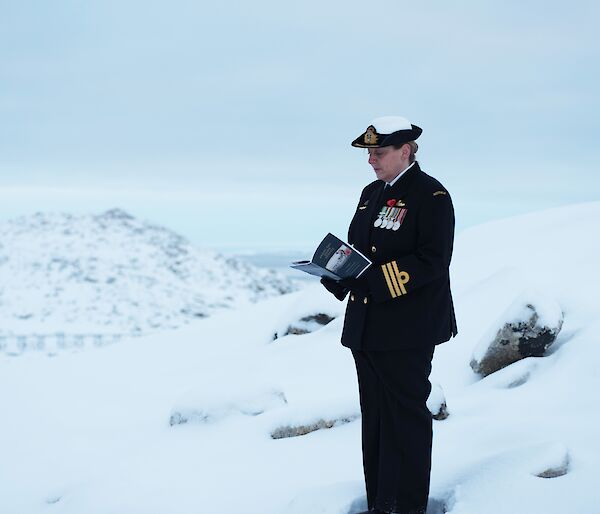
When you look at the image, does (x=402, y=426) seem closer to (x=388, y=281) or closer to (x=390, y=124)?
(x=388, y=281)

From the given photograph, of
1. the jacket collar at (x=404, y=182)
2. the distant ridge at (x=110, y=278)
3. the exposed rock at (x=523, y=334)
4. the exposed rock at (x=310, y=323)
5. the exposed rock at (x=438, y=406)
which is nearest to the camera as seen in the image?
the jacket collar at (x=404, y=182)

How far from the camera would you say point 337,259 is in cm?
330

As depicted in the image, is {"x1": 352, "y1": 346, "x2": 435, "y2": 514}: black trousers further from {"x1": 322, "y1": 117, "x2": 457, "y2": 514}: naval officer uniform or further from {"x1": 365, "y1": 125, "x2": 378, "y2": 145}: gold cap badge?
{"x1": 365, "y1": 125, "x2": 378, "y2": 145}: gold cap badge

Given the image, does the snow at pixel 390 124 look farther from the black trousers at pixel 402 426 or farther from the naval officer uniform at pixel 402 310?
the black trousers at pixel 402 426

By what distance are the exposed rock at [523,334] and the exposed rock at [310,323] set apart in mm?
2942

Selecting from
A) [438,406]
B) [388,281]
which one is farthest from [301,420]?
[388,281]

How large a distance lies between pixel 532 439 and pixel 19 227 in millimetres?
33870

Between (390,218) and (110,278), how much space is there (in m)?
27.3

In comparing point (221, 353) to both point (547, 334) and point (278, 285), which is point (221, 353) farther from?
point (278, 285)

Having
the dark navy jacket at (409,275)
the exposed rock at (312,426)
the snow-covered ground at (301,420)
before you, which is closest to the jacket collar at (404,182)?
the dark navy jacket at (409,275)

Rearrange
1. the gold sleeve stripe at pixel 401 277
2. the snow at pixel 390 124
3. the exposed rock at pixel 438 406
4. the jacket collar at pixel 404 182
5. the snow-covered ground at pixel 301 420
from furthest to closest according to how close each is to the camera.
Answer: the exposed rock at pixel 438 406
the snow-covered ground at pixel 301 420
the jacket collar at pixel 404 182
the snow at pixel 390 124
the gold sleeve stripe at pixel 401 277

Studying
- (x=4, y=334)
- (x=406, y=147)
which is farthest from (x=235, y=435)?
(x=4, y=334)

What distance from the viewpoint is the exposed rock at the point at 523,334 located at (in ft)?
18.7

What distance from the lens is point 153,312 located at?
2677 centimetres
